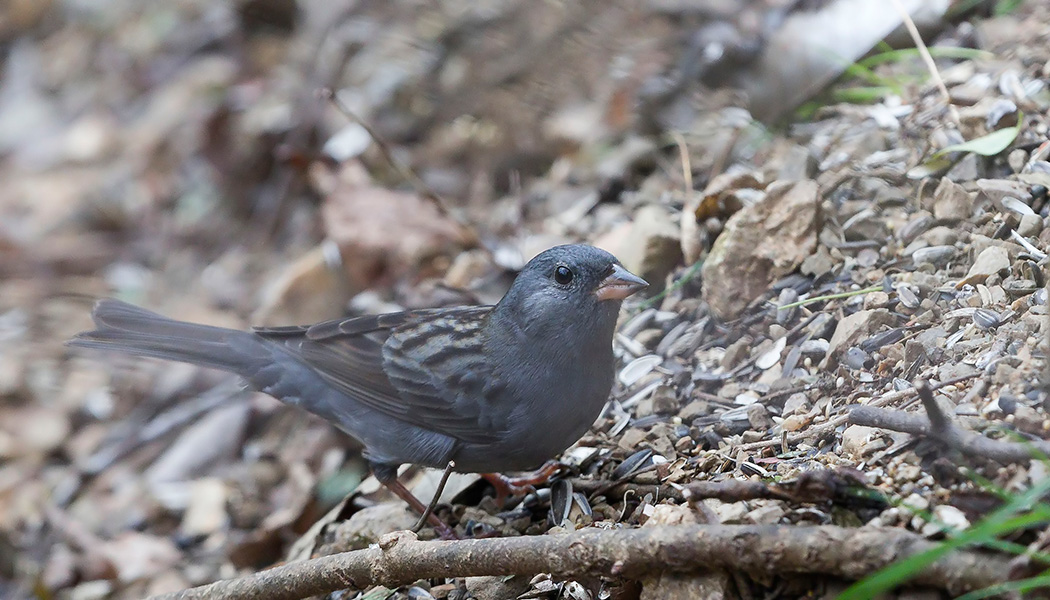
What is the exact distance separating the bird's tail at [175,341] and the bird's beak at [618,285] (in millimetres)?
1509

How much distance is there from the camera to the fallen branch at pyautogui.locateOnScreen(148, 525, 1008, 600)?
222 centimetres

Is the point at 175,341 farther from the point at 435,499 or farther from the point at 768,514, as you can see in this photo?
the point at 768,514

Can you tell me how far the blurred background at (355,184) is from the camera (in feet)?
14.3

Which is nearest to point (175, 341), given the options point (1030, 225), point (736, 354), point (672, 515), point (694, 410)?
point (694, 410)

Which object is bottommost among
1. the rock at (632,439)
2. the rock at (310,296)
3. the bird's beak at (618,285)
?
the rock at (632,439)

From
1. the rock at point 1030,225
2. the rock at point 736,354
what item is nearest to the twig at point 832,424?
the rock at point 736,354

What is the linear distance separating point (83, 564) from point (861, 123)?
4.05 metres

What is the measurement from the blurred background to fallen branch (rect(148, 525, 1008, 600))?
132 cm

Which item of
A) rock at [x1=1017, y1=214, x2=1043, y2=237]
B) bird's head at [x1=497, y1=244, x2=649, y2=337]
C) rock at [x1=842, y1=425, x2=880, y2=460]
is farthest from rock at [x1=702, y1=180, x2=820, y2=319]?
rock at [x1=842, y1=425, x2=880, y2=460]

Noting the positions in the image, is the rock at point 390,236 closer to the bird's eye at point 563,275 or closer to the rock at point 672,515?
the bird's eye at point 563,275

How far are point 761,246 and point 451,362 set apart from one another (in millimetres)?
1277

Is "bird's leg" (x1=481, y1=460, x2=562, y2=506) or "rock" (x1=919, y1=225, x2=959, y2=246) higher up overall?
"rock" (x1=919, y1=225, x2=959, y2=246)

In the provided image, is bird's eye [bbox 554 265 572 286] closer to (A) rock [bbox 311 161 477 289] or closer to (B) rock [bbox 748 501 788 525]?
(B) rock [bbox 748 501 788 525]

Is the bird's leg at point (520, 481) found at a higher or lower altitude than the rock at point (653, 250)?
lower
